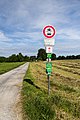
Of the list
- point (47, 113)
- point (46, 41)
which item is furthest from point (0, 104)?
point (46, 41)

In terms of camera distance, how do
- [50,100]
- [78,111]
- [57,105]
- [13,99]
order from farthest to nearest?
1. [13,99]
2. [50,100]
3. [57,105]
4. [78,111]

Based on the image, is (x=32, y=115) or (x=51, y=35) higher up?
(x=51, y=35)

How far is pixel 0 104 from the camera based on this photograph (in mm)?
9562

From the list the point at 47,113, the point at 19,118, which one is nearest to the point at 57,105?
the point at 47,113

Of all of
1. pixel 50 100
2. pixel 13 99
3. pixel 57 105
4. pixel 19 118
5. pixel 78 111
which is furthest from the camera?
pixel 13 99

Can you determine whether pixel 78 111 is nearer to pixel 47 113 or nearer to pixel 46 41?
pixel 47 113

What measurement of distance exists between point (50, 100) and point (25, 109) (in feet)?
4.64

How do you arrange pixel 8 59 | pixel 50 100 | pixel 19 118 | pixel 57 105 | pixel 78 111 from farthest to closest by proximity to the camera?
pixel 8 59 → pixel 50 100 → pixel 57 105 → pixel 78 111 → pixel 19 118

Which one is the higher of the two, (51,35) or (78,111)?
(51,35)

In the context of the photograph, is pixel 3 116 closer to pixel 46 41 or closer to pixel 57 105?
pixel 57 105

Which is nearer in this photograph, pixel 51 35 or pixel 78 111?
pixel 78 111

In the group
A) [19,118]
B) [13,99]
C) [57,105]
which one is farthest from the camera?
[13,99]

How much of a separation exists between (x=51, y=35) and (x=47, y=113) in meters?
4.29

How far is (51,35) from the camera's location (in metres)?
10.8
